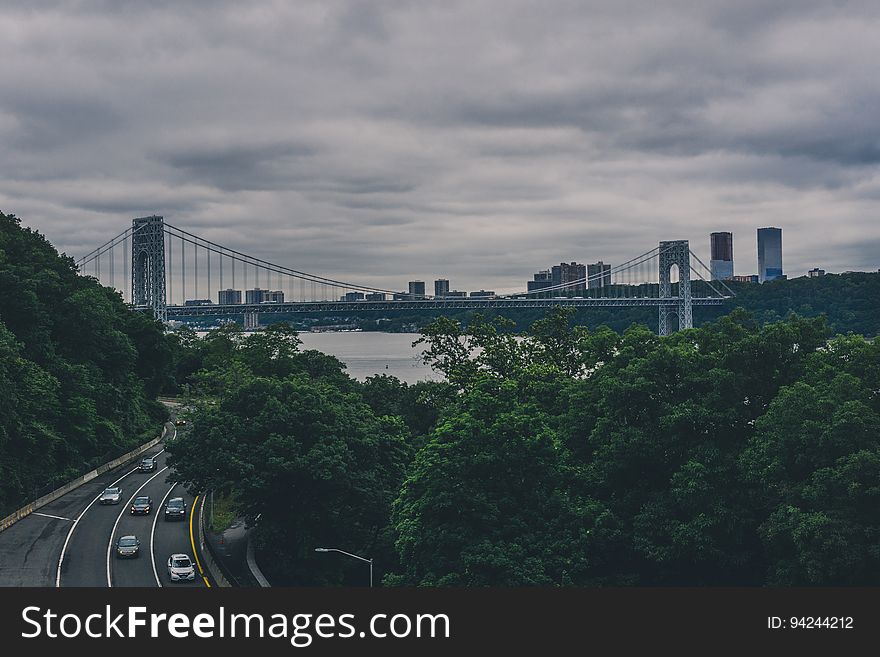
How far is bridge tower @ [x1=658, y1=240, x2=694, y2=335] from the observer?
4994 inches

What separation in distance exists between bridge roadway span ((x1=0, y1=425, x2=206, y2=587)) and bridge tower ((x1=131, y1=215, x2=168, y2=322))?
68622 millimetres

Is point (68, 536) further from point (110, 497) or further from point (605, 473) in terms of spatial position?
point (605, 473)

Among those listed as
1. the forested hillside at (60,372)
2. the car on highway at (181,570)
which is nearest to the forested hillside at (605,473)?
the car on highway at (181,570)

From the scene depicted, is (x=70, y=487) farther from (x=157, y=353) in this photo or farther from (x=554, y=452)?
(x=554, y=452)

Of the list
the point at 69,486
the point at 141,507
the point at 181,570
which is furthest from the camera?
the point at 69,486

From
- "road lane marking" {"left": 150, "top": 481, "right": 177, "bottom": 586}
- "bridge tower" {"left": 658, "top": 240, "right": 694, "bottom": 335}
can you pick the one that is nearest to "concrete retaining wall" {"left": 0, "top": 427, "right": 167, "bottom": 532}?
"road lane marking" {"left": 150, "top": 481, "right": 177, "bottom": 586}

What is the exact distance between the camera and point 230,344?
9169 centimetres

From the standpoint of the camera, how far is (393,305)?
371 ft

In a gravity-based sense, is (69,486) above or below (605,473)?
below

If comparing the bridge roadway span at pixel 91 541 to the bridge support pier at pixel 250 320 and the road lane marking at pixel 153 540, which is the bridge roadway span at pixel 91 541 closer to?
the road lane marking at pixel 153 540

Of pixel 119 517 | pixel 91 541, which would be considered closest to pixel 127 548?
pixel 91 541

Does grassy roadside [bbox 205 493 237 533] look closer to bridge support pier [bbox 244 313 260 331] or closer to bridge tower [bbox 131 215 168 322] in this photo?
bridge support pier [bbox 244 313 260 331]

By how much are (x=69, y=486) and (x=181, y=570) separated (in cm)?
2085

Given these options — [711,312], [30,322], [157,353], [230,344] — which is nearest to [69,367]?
[30,322]
